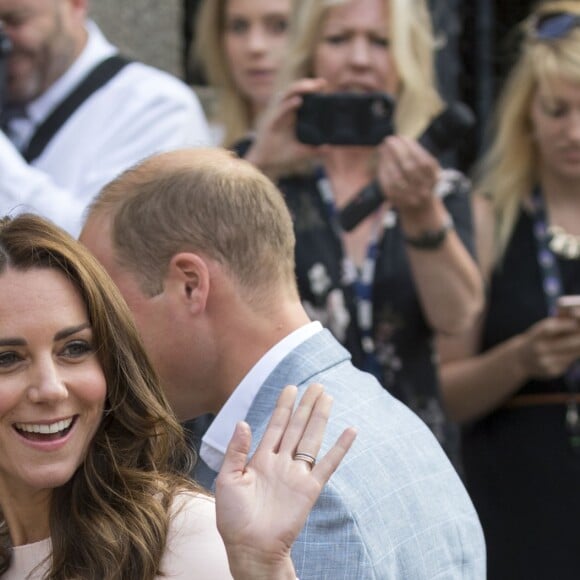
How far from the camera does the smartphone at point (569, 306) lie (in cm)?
420

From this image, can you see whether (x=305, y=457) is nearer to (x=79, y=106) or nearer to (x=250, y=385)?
(x=250, y=385)

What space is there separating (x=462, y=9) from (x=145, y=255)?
147 inches

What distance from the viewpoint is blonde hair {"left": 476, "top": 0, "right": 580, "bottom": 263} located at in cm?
438

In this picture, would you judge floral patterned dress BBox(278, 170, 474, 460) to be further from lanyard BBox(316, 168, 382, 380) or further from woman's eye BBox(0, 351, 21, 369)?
woman's eye BBox(0, 351, 21, 369)

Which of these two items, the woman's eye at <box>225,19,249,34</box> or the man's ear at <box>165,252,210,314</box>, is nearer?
the man's ear at <box>165,252,210,314</box>

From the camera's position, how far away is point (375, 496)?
2480mm

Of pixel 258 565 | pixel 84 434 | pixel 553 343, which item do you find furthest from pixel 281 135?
pixel 258 565

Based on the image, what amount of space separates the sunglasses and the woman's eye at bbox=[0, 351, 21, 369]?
8.09 ft

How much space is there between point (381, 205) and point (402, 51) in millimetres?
468

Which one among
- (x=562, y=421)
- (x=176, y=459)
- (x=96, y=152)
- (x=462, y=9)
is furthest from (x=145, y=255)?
(x=462, y=9)

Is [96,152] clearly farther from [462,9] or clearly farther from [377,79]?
[462,9]

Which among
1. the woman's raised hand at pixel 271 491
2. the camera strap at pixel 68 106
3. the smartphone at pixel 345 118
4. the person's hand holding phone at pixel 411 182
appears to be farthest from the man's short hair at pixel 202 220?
the camera strap at pixel 68 106

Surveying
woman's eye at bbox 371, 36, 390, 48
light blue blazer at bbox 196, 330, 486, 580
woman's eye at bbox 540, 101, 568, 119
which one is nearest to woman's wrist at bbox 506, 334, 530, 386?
woman's eye at bbox 540, 101, 568, 119

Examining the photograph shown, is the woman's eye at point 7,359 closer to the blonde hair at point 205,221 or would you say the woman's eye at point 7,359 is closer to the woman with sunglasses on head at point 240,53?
the blonde hair at point 205,221
